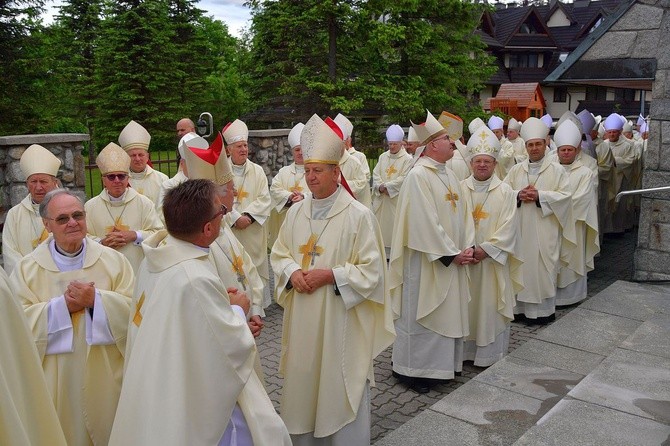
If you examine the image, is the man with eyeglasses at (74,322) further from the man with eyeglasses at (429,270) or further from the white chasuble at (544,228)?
the white chasuble at (544,228)

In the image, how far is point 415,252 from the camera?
561cm

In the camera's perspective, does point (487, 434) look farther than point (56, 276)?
Yes

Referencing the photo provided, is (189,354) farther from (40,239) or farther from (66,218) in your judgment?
(40,239)

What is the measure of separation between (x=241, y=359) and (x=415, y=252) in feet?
9.57

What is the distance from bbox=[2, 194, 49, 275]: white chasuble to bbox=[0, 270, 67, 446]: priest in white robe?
278 centimetres

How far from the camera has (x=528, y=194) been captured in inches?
299

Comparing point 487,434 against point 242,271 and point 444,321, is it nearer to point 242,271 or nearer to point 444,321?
point 444,321

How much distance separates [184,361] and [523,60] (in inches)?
1831

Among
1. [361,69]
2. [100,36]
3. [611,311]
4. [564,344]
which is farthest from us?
[100,36]

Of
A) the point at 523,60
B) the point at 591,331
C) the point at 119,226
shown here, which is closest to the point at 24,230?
the point at 119,226

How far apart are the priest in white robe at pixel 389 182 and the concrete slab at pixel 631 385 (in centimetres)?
548

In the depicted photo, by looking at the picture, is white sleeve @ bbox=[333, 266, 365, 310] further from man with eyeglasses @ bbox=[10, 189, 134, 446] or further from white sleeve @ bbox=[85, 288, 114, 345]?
white sleeve @ bbox=[85, 288, 114, 345]

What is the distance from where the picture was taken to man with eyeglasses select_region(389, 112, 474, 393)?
548 centimetres

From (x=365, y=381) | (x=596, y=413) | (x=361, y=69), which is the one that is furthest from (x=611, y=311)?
(x=361, y=69)
